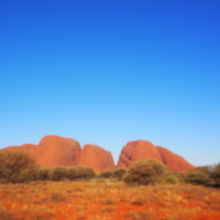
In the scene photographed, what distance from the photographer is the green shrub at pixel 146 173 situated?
19.2m

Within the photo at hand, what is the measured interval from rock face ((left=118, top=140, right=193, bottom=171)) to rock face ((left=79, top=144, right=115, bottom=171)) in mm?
4674

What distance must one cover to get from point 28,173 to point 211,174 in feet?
59.6

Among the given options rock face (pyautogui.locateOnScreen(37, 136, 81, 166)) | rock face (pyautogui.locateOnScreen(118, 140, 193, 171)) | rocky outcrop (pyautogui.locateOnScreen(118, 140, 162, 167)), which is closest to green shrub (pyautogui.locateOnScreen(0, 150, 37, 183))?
rock face (pyautogui.locateOnScreen(37, 136, 81, 166))

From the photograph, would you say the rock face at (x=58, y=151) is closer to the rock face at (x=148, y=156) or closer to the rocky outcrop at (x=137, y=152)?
the rocky outcrop at (x=137, y=152)

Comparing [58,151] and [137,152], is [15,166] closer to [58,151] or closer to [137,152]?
[58,151]

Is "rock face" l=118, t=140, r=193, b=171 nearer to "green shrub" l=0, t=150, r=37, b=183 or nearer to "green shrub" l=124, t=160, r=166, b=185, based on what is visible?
"green shrub" l=124, t=160, r=166, b=185

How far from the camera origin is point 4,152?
68.9 ft

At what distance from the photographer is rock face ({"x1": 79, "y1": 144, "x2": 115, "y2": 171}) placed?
179ft

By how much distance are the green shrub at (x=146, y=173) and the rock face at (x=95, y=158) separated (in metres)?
35.0

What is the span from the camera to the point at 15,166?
20.8 meters

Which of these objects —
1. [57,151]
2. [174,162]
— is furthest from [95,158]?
[174,162]

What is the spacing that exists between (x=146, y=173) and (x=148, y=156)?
41.3 m

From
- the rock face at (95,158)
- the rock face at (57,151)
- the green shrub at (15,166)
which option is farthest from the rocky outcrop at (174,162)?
the green shrub at (15,166)

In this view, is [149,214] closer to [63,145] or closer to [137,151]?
[63,145]
